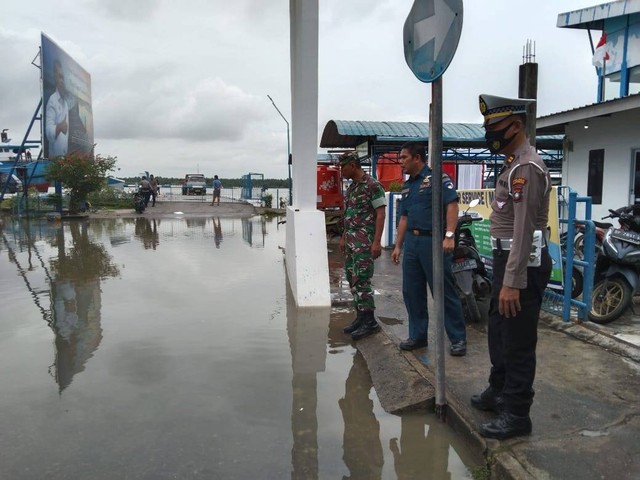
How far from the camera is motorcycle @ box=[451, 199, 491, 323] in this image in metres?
4.80

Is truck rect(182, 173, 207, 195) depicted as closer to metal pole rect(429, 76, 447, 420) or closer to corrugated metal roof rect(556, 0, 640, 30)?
corrugated metal roof rect(556, 0, 640, 30)

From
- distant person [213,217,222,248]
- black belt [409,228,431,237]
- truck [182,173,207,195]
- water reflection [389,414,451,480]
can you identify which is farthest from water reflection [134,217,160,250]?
truck [182,173,207,195]

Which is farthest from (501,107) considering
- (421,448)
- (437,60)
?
(421,448)

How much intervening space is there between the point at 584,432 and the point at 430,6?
2586 millimetres

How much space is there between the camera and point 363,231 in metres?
4.81

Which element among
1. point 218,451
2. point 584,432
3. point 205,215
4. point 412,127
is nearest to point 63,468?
point 218,451

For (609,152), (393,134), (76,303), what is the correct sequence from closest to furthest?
(76,303) → (609,152) → (393,134)

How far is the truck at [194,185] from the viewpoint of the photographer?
39250 mm

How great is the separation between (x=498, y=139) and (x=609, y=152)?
9.03m

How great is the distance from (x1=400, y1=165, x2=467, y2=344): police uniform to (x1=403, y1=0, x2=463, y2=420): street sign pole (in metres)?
0.88

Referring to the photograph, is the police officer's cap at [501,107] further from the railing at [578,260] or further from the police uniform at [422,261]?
the railing at [578,260]

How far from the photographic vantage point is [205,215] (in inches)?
892

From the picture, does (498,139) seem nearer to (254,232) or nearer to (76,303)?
(76,303)

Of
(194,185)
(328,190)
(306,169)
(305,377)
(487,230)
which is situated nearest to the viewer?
(305,377)
